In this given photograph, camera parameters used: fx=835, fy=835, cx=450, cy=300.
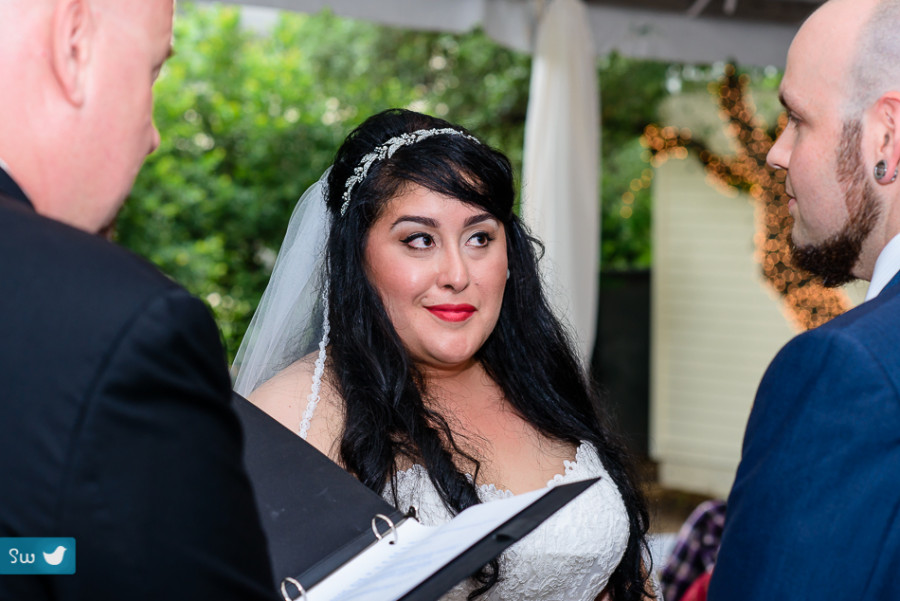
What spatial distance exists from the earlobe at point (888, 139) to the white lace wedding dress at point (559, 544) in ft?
3.41

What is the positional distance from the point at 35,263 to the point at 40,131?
6.6 inches

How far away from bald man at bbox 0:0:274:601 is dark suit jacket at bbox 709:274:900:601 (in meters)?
0.81

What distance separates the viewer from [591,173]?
4383 mm

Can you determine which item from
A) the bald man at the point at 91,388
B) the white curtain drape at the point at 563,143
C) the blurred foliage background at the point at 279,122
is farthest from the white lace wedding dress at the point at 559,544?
the blurred foliage background at the point at 279,122

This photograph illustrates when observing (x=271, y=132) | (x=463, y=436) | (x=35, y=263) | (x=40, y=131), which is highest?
(x=271, y=132)

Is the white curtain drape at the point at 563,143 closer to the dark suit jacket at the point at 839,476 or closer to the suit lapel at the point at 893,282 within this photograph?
the suit lapel at the point at 893,282

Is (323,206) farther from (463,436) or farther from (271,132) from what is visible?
(271,132)

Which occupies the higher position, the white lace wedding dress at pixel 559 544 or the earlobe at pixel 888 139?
the earlobe at pixel 888 139

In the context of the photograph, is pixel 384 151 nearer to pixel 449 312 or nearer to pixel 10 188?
pixel 449 312

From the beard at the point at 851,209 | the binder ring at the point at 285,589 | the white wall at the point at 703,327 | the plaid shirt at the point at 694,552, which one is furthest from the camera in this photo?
the white wall at the point at 703,327

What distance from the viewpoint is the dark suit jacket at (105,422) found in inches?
31.1

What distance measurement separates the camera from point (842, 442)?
4.16 ft

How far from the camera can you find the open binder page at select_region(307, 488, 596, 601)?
3.63 feet

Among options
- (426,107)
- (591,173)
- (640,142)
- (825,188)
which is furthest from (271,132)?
(825,188)
